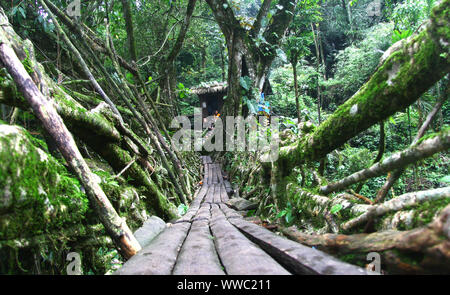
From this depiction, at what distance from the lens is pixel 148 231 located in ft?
7.42

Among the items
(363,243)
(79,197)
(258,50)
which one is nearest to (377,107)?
(363,243)

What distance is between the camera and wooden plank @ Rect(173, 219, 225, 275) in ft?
4.11

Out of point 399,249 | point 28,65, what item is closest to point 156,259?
point 399,249

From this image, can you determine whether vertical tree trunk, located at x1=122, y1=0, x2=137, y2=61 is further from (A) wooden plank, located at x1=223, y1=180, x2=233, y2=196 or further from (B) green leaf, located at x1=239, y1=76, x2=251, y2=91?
(A) wooden plank, located at x1=223, y1=180, x2=233, y2=196

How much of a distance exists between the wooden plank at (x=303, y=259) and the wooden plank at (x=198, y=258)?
333 mm

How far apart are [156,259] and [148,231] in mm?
949

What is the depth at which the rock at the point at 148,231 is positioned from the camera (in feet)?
6.66

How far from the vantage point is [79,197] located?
1.68 meters

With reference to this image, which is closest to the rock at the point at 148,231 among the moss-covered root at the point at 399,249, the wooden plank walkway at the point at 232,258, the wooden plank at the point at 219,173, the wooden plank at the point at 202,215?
the wooden plank walkway at the point at 232,258

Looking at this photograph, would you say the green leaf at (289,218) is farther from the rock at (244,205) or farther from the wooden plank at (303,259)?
the rock at (244,205)

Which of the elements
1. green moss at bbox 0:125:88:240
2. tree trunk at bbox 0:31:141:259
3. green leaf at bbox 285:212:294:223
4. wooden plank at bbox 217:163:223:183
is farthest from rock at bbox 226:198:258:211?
wooden plank at bbox 217:163:223:183
